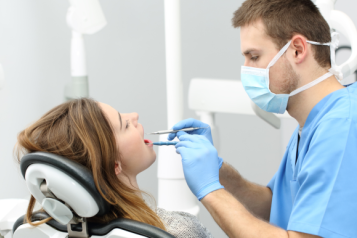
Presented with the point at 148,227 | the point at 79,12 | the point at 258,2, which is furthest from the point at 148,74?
the point at 148,227

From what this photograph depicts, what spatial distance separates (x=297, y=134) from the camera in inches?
50.9

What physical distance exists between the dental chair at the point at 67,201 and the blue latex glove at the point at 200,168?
26cm

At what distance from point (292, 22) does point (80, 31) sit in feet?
3.36

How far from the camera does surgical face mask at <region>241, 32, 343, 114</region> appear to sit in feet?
3.74

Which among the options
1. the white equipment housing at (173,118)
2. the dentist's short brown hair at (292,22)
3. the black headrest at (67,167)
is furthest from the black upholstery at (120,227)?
the dentist's short brown hair at (292,22)

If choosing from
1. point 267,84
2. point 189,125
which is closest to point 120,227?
point 189,125

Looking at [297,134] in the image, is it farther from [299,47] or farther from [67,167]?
[67,167]

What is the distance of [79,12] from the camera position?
5.29 ft

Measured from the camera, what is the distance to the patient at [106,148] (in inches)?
36.8

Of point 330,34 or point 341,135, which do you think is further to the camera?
point 330,34

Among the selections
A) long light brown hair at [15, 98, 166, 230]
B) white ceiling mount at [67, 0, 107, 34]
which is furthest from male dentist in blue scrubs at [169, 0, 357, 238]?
white ceiling mount at [67, 0, 107, 34]

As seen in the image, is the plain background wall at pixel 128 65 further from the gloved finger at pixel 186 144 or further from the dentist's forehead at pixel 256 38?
the dentist's forehead at pixel 256 38

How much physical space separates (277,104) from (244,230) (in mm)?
478

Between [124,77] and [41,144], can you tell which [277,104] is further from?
[124,77]
